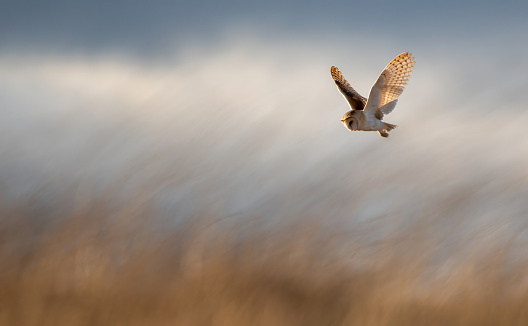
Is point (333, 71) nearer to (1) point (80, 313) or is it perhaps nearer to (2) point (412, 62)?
(2) point (412, 62)

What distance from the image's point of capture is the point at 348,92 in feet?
56.6

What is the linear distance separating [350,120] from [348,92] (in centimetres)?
186

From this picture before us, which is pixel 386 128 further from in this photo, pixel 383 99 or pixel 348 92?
pixel 348 92

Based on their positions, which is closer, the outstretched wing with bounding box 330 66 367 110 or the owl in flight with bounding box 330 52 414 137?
the owl in flight with bounding box 330 52 414 137

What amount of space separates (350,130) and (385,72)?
1741 mm

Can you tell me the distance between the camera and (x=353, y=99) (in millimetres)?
16891

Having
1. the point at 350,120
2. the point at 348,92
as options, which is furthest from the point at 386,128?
the point at 348,92

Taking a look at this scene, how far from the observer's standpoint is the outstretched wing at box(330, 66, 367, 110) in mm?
16766

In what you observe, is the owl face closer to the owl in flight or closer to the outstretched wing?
the owl in flight

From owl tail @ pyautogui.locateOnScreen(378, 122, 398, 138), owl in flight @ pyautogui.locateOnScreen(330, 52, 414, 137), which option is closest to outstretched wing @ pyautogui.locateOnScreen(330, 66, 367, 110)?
owl in flight @ pyautogui.locateOnScreen(330, 52, 414, 137)

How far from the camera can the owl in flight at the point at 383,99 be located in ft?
51.0

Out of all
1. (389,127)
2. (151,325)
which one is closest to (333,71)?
(389,127)

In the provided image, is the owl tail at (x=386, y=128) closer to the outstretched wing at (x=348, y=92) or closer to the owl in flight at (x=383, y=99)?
the owl in flight at (x=383, y=99)

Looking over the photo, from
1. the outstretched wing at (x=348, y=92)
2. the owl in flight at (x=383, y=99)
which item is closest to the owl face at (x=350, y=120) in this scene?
the owl in flight at (x=383, y=99)
